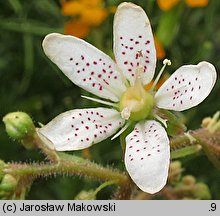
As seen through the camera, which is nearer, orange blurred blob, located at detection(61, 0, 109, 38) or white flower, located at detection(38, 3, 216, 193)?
white flower, located at detection(38, 3, 216, 193)

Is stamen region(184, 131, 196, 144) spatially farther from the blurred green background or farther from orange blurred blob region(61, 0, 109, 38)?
orange blurred blob region(61, 0, 109, 38)

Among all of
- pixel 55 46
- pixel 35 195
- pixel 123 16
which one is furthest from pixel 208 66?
pixel 35 195

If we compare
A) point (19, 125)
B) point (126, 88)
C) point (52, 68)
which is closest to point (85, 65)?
point (126, 88)

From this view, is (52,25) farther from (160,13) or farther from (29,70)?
(160,13)

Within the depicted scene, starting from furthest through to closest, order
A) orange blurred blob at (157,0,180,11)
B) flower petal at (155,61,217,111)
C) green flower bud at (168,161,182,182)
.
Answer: orange blurred blob at (157,0,180,11) < green flower bud at (168,161,182,182) < flower petal at (155,61,217,111)

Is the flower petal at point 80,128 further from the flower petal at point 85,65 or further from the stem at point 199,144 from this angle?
the stem at point 199,144

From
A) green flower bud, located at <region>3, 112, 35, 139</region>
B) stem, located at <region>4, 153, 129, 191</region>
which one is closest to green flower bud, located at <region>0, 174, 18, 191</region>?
stem, located at <region>4, 153, 129, 191</region>

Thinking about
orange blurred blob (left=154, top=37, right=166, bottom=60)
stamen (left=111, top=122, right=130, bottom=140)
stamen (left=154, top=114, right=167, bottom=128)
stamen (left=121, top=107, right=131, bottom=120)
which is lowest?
stamen (left=111, top=122, right=130, bottom=140)
